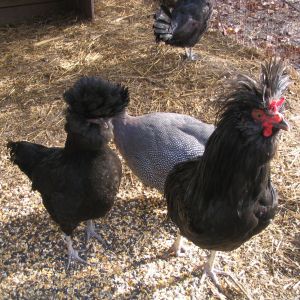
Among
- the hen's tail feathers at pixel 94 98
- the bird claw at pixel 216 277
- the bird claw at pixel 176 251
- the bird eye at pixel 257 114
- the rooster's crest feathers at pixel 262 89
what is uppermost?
the rooster's crest feathers at pixel 262 89

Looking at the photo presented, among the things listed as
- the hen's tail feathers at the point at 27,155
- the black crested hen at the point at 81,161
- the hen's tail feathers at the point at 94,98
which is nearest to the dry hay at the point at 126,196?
the black crested hen at the point at 81,161

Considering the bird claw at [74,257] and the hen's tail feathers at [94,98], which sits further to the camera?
the bird claw at [74,257]

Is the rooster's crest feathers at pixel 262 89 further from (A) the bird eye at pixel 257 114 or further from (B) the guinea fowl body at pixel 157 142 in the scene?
(B) the guinea fowl body at pixel 157 142

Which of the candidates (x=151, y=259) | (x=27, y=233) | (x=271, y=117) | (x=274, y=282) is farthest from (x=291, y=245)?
(x=27, y=233)

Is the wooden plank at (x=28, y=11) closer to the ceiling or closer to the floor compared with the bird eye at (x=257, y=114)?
closer to the floor

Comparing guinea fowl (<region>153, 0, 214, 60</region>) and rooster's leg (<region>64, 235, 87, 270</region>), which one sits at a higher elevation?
guinea fowl (<region>153, 0, 214, 60</region>)

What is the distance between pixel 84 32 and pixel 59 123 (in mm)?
2468

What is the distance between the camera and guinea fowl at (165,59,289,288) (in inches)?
75.8

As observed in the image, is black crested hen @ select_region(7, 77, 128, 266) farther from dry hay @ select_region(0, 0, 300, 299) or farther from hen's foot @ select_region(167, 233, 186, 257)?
hen's foot @ select_region(167, 233, 186, 257)

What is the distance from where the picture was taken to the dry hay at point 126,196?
307cm

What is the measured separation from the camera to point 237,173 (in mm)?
2096

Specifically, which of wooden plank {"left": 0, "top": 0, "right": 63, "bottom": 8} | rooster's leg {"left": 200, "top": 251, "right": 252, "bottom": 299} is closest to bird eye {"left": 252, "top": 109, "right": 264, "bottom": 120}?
rooster's leg {"left": 200, "top": 251, "right": 252, "bottom": 299}

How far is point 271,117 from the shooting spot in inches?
73.3

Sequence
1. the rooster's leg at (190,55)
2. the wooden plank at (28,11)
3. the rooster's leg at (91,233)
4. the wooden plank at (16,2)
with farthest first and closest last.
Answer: the wooden plank at (28,11), the wooden plank at (16,2), the rooster's leg at (190,55), the rooster's leg at (91,233)
